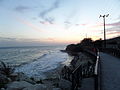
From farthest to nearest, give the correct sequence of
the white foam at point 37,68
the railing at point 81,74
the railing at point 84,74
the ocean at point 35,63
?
the ocean at point 35,63 < the white foam at point 37,68 < the railing at point 84,74 < the railing at point 81,74

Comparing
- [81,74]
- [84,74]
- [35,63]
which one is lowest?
[35,63]

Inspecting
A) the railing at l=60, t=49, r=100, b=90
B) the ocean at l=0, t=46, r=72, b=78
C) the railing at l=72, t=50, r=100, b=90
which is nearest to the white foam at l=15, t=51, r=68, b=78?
the ocean at l=0, t=46, r=72, b=78

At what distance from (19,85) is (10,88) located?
1.65 ft

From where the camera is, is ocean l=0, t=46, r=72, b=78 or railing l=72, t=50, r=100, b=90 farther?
ocean l=0, t=46, r=72, b=78

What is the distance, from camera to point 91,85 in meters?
8.47

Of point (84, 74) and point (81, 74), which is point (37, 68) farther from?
point (81, 74)

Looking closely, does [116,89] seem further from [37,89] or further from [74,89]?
[37,89]

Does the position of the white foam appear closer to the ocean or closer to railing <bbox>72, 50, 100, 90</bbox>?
the ocean

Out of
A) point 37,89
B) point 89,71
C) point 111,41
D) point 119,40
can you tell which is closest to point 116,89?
point 37,89

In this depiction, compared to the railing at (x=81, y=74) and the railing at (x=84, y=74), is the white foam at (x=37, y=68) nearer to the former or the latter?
the railing at (x=84, y=74)

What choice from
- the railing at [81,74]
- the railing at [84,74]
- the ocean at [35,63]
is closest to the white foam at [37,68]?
the ocean at [35,63]

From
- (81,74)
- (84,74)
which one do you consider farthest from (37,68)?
(81,74)

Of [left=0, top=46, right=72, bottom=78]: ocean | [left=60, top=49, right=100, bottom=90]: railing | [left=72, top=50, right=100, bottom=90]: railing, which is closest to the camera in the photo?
[left=72, top=50, right=100, bottom=90]: railing

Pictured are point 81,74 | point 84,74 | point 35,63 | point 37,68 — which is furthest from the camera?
point 35,63
